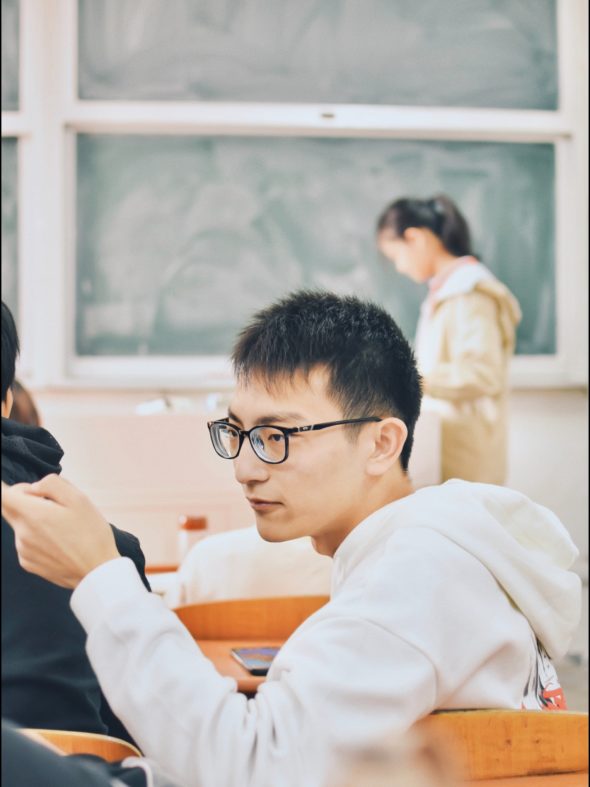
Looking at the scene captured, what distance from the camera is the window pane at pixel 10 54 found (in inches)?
149

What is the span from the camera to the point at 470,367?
3.22 m

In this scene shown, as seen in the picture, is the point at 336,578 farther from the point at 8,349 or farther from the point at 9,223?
the point at 9,223

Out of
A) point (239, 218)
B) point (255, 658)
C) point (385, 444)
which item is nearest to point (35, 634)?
point (385, 444)

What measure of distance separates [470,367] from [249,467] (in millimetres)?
2504

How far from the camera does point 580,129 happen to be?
3949 mm

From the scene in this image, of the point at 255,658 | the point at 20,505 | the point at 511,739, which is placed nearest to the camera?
the point at 20,505

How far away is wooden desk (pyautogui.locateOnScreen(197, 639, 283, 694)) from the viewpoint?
3.97ft

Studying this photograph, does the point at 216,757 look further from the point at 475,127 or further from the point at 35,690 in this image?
the point at 475,127

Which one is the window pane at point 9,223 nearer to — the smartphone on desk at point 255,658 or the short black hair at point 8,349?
the smartphone on desk at point 255,658

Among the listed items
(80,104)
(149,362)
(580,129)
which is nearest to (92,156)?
(80,104)

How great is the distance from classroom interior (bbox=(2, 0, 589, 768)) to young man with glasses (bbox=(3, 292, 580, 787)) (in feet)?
9.55

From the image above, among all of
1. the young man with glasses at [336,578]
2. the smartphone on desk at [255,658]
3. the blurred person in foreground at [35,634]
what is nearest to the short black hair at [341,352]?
the young man with glasses at [336,578]

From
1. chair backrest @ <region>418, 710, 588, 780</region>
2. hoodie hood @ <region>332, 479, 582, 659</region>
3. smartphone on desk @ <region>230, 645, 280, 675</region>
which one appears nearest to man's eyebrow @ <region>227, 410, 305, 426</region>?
hoodie hood @ <region>332, 479, 582, 659</region>

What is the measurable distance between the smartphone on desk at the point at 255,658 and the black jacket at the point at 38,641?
53cm
